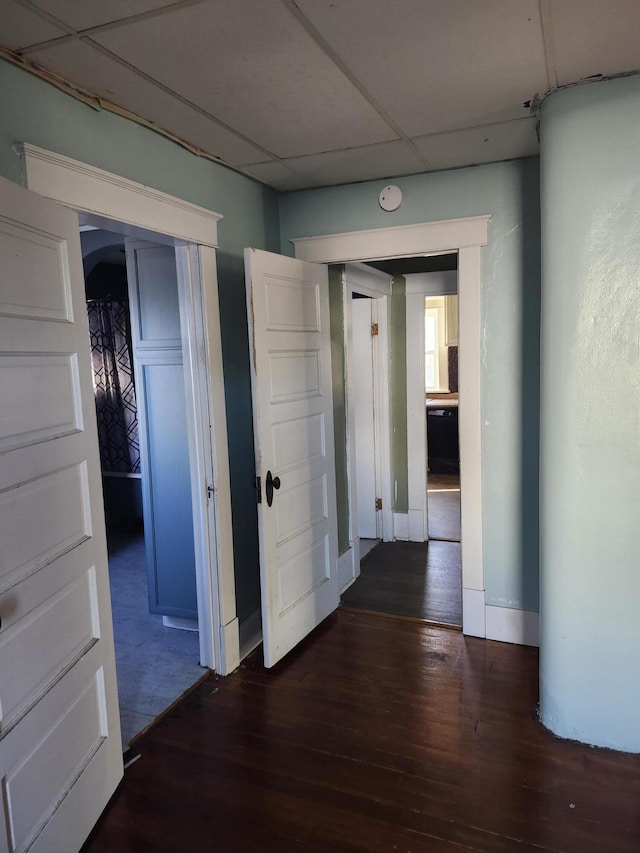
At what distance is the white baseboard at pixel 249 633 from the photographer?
9.79 ft

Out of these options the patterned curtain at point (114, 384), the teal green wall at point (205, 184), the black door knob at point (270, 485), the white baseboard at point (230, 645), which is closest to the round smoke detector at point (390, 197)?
the teal green wall at point (205, 184)

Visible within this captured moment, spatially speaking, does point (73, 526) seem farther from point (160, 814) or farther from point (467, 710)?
point (467, 710)

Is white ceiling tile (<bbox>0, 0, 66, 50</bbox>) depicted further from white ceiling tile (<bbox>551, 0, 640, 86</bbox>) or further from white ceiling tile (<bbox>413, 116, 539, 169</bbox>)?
white ceiling tile (<bbox>413, 116, 539, 169</bbox>)

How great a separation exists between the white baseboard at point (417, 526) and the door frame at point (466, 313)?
1590 millimetres

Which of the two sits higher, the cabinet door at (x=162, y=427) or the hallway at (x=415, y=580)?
the cabinet door at (x=162, y=427)

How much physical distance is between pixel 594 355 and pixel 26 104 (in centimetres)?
200

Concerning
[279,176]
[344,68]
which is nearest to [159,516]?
[279,176]

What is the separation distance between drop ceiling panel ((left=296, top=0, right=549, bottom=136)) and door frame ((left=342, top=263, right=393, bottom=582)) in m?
1.74

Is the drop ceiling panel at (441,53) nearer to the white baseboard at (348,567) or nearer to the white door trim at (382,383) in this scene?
the white door trim at (382,383)

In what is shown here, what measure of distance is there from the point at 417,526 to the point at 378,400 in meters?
1.05

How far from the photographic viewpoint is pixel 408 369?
4676 millimetres

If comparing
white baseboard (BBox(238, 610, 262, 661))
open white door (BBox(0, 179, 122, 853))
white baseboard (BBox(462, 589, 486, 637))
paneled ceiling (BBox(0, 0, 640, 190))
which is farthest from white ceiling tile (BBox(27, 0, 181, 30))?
white baseboard (BBox(462, 589, 486, 637))

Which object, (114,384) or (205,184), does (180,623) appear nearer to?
(205,184)

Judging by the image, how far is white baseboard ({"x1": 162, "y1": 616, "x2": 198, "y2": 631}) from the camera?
336cm
